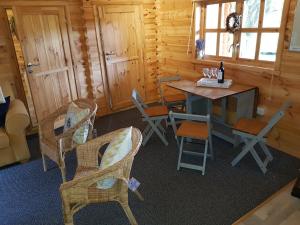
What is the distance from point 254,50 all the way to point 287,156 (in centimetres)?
134

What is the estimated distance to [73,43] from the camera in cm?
380

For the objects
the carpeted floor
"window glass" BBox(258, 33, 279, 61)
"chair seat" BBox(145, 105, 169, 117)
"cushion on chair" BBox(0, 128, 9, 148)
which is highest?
"window glass" BBox(258, 33, 279, 61)

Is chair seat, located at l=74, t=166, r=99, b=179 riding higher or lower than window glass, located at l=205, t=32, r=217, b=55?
lower

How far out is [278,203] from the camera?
2.10 metres

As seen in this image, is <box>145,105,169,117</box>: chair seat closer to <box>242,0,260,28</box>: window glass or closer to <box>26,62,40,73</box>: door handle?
<box>242,0,260,28</box>: window glass

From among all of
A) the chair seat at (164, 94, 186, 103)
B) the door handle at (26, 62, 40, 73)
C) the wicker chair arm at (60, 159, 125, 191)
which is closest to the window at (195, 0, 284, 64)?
the chair seat at (164, 94, 186, 103)

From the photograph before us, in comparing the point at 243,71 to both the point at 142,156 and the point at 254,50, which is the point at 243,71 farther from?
the point at 142,156

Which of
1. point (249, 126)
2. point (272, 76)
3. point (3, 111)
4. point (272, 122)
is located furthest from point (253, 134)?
point (3, 111)

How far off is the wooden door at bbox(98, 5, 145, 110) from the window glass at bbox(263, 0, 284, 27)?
7.17 ft

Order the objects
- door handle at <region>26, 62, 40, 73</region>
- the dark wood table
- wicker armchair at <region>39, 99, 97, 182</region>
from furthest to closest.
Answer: door handle at <region>26, 62, 40, 73</region> < the dark wood table < wicker armchair at <region>39, 99, 97, 182</region>

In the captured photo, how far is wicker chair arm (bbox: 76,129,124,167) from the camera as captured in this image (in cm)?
201

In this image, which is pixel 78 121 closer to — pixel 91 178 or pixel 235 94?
pixel 91 178

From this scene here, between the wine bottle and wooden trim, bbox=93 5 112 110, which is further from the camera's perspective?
wooden trim, bbox=93 5 112 110

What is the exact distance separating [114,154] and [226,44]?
2468 millimetres
